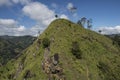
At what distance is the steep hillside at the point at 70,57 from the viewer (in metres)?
134

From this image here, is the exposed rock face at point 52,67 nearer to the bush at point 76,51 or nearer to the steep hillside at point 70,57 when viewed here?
the steep hillside at point 70,57

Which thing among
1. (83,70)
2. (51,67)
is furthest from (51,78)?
(83,70)

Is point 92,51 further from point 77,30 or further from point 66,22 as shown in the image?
point 66,22

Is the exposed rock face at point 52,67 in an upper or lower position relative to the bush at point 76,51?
lower

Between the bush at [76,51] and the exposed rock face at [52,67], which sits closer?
the exposed rock face at [52,67]

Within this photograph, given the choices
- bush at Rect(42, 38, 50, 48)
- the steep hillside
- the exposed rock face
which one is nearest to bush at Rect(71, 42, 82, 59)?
the steep hillside

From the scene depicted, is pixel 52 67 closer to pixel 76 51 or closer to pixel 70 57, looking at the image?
pixel 70 57

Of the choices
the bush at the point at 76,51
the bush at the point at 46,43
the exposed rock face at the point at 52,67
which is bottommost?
the exposed rock face at the point at 52,67

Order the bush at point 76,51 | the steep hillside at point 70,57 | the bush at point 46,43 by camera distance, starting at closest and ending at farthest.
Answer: the steep hillside at point 70,57
the bush at point 76,51
the bush at point 46,43

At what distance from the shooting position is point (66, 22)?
596 ft

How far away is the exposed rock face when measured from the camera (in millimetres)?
130163

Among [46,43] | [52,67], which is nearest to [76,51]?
[52,67]

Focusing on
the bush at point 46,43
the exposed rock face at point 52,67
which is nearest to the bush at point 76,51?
the exposed rock face at point 52,67

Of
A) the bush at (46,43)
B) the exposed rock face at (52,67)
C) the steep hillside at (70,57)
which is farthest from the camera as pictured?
the bush at (46,43)
